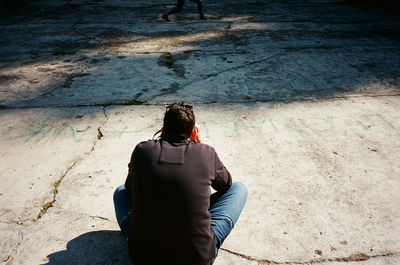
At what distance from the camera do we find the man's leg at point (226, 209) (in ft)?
4.73

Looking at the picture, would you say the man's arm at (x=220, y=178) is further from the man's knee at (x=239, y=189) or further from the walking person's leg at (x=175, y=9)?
the walking person's leg at (x=175, y=9)

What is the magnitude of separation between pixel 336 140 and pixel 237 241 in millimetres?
1300

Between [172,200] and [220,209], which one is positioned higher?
[172,200]

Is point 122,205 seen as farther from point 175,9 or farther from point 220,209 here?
point 175,9

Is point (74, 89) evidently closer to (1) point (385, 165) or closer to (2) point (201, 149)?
(2) point (201, 149)

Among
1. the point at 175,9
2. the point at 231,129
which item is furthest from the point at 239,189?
the point at 175,9

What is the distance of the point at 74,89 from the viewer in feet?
10.9

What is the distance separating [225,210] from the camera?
5.00ft

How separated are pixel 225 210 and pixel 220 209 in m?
0.03

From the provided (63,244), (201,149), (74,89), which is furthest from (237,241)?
(74,89)

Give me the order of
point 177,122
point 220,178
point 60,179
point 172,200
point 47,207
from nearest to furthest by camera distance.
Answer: point 172,200 < point 177,122 < point 220,178 < point 47,207 < point 60,179

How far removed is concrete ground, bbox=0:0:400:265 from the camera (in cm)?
166

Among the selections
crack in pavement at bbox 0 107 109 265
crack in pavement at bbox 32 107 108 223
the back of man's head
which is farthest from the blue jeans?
crack in pavement at bbox 32 107 108 223

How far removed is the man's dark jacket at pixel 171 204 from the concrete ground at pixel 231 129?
0.39 meters
